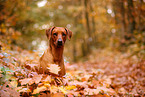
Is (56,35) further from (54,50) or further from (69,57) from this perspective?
(69,57)

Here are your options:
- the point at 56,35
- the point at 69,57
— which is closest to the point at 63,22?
the point at 69,57

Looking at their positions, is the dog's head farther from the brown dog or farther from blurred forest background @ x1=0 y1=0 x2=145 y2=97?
blurred forest background @ x1=0 y1=0 x2=145 y2=97

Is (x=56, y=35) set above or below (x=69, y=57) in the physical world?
above

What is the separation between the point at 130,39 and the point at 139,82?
6334mm

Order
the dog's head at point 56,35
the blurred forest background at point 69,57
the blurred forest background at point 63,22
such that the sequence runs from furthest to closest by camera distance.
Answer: the blurred forest background at point 63,22 → the dog's head at point 56,35 → the blurred forest background at point 69,57

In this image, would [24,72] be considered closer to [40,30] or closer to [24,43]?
[40,30]

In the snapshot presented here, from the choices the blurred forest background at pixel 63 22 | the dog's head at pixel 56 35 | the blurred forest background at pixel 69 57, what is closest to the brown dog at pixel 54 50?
the dog's head at pixel 56 35

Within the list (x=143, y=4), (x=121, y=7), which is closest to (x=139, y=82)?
(x=143, y=4)

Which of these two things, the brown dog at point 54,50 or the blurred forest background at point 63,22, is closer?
the brown dog at point 54,50

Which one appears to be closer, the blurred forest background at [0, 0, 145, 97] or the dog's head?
the blurred forest background at [0, 0, 145, 97]

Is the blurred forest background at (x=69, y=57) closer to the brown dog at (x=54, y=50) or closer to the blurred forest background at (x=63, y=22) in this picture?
the blurred forest background at (x=63, y=22)

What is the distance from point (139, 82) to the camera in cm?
470

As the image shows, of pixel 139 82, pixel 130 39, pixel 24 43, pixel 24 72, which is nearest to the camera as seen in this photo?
pixel 24 72

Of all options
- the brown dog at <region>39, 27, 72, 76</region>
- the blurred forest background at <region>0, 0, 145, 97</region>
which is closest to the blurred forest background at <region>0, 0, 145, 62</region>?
the blurred forest background at <region>0, 0, 145, 97</region>
